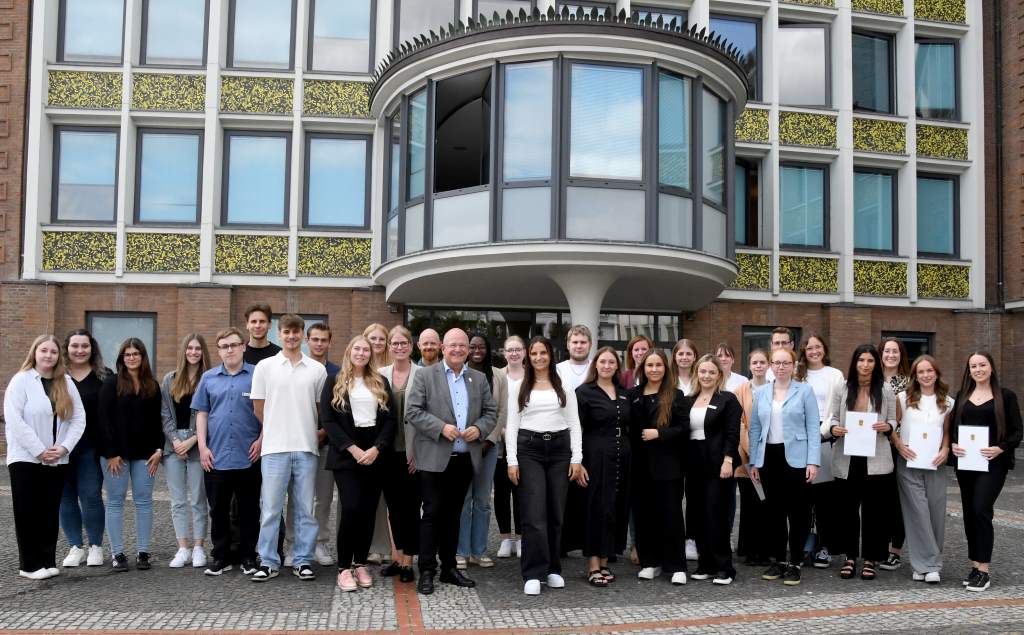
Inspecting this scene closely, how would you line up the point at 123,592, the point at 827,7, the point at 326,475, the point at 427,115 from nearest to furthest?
the point at 123,592
the point at 326,475
the point at 427,115
the point at 827,7

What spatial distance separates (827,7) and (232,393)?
51.2 feet

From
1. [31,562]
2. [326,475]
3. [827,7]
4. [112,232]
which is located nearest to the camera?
[31,562]

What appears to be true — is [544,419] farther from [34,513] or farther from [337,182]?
[337,182]

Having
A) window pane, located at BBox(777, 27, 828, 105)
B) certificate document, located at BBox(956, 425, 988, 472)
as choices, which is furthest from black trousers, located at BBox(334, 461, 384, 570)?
window pane, located at BBox(777, 27, 828, 105)

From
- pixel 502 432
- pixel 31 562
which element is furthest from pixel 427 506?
pixel 31 562

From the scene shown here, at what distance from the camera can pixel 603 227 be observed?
42.0 feet

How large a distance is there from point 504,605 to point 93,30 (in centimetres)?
1506

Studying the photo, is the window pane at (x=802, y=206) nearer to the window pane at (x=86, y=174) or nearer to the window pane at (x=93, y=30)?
the window pane at (x=86, y=174)

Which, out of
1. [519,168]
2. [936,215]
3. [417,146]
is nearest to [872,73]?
[936,215]

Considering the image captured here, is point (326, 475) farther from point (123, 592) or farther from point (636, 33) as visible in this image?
point (636, 33)

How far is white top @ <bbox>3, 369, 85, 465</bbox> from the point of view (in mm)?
6816

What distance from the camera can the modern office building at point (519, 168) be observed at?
13000 millimetres

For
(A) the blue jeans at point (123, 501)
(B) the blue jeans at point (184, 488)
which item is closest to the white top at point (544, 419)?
(B) the blue jeans at point (184, 488)

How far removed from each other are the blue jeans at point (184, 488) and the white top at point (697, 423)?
153 inches
